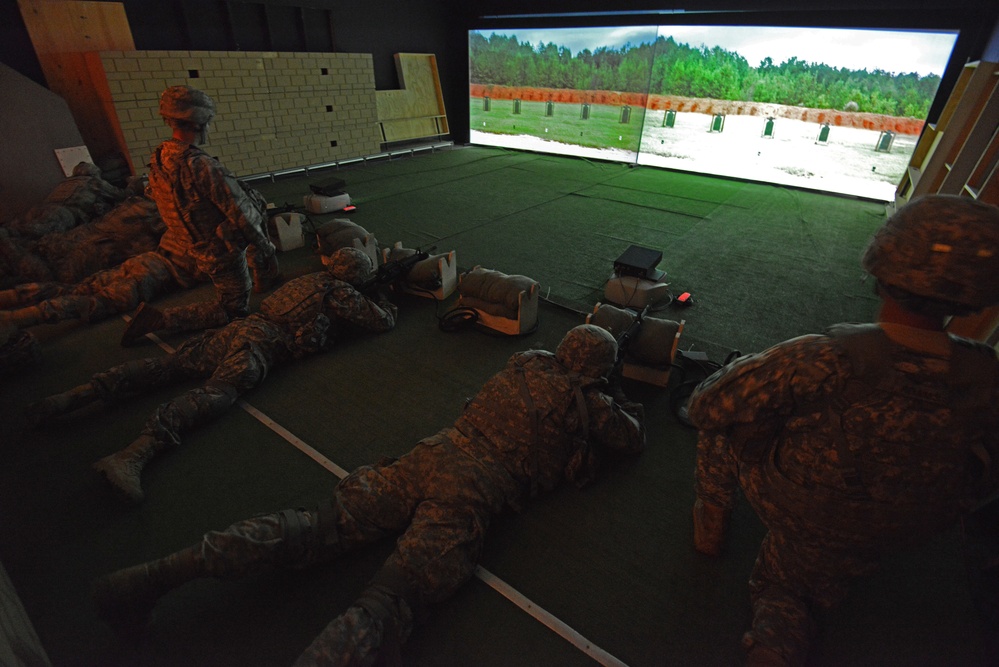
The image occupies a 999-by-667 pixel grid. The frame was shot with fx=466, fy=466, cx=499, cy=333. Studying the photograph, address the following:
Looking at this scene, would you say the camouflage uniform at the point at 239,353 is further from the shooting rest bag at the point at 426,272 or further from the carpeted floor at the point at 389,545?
the shooting rest bag at the point at 426,272

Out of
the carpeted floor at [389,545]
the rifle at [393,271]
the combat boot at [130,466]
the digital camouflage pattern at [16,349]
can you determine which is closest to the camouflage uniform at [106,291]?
the carpeted floor at [389,545]

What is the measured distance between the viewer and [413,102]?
1003 cm

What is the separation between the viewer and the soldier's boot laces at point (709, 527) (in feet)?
6.30

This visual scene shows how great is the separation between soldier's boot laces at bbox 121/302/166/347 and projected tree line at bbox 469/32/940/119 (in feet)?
29.3

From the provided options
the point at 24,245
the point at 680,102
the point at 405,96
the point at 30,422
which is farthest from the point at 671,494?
the point at 405,96

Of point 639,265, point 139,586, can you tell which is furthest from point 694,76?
point 139,586

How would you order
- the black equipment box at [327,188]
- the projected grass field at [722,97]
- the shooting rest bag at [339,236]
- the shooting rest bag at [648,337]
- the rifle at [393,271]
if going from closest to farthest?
the shooting rest bag at [648,337] < the rifle at [393,271] < the shooting rest bag at [339,236] < the black equipment box at [327,188] < the projected grass field at [722,97]

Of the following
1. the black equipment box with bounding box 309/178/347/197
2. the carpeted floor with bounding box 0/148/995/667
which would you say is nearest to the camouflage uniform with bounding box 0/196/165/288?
the carpeted floor with bounding box 0/148/995/667

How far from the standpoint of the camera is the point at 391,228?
19.1 ft

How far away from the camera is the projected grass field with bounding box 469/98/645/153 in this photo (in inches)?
372

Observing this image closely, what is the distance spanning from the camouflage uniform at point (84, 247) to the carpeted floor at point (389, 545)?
87 centimetres

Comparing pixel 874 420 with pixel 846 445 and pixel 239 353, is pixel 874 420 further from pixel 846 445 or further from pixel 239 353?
pixel 239 353

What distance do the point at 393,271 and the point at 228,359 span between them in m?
1.42

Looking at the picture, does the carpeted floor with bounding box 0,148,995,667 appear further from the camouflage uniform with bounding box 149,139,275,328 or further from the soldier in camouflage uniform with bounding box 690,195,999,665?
the camouflage uniform with bounding box 149,139,275,328
